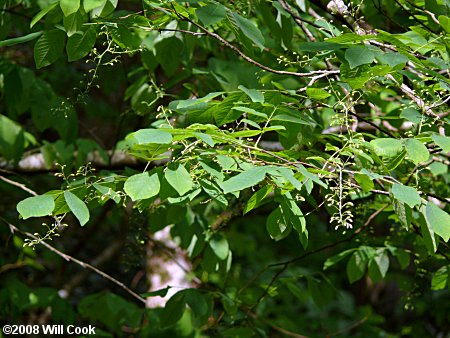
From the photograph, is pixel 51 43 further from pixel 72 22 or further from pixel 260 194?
pixel 260 194

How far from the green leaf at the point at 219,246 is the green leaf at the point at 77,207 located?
113 cm

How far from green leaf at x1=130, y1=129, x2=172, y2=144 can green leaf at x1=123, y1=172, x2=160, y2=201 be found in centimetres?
15

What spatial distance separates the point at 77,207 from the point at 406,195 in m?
0.72

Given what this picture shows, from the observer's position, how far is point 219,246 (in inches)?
102

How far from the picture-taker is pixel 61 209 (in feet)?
5.04

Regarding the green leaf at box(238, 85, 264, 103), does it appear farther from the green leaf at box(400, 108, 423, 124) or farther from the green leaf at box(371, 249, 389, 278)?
the green leaf at box(371, 249, 389, 278)

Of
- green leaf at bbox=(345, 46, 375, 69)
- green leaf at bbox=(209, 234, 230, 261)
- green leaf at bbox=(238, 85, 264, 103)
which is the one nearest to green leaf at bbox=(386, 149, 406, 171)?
green leaf at bbox=(345, 46, 375, 69)

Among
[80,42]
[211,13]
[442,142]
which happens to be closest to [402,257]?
[442,142]

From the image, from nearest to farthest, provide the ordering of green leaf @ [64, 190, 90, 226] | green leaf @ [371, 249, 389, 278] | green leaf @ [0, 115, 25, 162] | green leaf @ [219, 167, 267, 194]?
green leaf @ [219, 167, 267, 194], green leaf @ [64, 190, 90, 226], green leaf @ [371, 249, 389, 278], green leaf @ [0, 115, 25, 162]

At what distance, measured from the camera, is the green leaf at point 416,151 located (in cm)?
152

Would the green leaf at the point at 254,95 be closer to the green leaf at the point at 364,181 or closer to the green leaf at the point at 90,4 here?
the green leaf at the point at 364,181

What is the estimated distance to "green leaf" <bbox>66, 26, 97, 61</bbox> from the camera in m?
1.76

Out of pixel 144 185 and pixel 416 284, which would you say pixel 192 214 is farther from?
pixel 144 185

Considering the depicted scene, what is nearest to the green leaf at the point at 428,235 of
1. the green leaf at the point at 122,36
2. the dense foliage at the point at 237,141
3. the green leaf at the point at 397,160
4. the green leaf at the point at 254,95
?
the dense foliage at the point at 237,141
